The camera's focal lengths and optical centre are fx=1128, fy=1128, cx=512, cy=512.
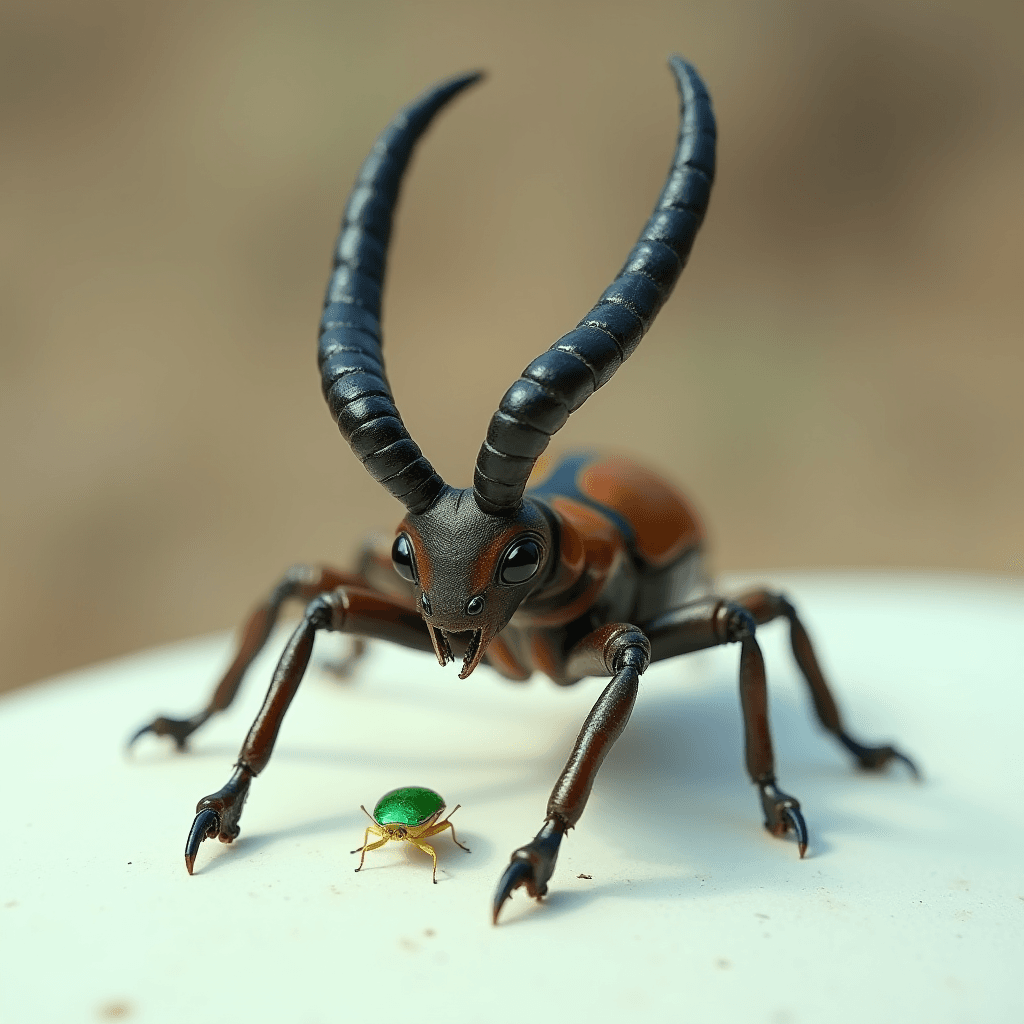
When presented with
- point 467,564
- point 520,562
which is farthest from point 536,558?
point 467,564

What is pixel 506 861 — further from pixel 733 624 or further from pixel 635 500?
pixel 635 500

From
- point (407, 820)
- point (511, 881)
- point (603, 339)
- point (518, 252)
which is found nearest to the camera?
point (511, 881)

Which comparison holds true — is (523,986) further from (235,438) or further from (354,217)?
(235,438)

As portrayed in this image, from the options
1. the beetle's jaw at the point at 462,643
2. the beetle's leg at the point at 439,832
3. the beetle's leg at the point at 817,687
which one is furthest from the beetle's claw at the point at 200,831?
the beetle's leg at the point at 817,687

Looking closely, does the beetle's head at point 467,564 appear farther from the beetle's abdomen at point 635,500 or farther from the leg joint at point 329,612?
the beetle's abdomen at point 635,500

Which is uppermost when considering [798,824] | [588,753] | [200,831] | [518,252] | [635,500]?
[518,252]

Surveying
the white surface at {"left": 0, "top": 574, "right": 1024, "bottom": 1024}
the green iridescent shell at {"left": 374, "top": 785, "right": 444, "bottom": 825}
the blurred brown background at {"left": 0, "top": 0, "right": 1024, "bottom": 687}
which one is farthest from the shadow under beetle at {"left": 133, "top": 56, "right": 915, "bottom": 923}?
the blurred brown background at {"left": 0, "top": 0, "right": 1024, "bottom": 687}

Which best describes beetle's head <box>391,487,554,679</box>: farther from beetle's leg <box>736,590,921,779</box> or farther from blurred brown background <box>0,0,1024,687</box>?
blurred brown background <box>0,0,1024,687</box>
